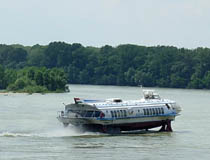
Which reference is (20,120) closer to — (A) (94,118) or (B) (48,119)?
(B) (48,119)

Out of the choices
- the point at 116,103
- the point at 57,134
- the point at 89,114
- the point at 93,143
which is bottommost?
the point at 93,143

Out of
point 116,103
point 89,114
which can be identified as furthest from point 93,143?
point 116,103

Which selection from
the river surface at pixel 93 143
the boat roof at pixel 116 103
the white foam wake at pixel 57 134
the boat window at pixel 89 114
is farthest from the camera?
the boat roof at pixel 116 103

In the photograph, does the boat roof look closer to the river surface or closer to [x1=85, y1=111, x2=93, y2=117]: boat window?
[x1=85, y1=111, x2=93, y2=117]: boat window

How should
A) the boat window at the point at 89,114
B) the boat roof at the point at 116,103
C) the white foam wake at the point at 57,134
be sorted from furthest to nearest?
the boat roof at the point at 116,103 → the boat window at the point at 89,114 → the white foam wake at the point at 57,134

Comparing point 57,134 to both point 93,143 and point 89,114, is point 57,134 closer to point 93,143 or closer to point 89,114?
point 89,114

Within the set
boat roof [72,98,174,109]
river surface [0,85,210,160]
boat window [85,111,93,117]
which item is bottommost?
river surface [0,85,210,160]

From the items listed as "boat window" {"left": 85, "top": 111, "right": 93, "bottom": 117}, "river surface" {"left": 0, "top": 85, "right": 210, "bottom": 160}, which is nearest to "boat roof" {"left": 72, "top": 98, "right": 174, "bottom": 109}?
"boat window" {"left": 85, "top": 111, "right": 93, "bottom": 117}

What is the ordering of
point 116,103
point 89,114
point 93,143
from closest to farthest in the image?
point 93,143
point 89,114
point 116,103

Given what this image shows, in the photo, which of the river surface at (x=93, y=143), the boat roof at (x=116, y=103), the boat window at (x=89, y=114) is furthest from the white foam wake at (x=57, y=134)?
the boat roof at (x=116, y=103)

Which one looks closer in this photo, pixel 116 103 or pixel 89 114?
pixel 89 114

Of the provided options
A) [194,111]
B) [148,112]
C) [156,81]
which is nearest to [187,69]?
[156,81]

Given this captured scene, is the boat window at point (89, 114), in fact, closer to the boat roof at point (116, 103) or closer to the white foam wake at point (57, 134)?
the boat roof at point (116, 103)

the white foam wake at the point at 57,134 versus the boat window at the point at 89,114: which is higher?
the boat window at the point at 89,114
